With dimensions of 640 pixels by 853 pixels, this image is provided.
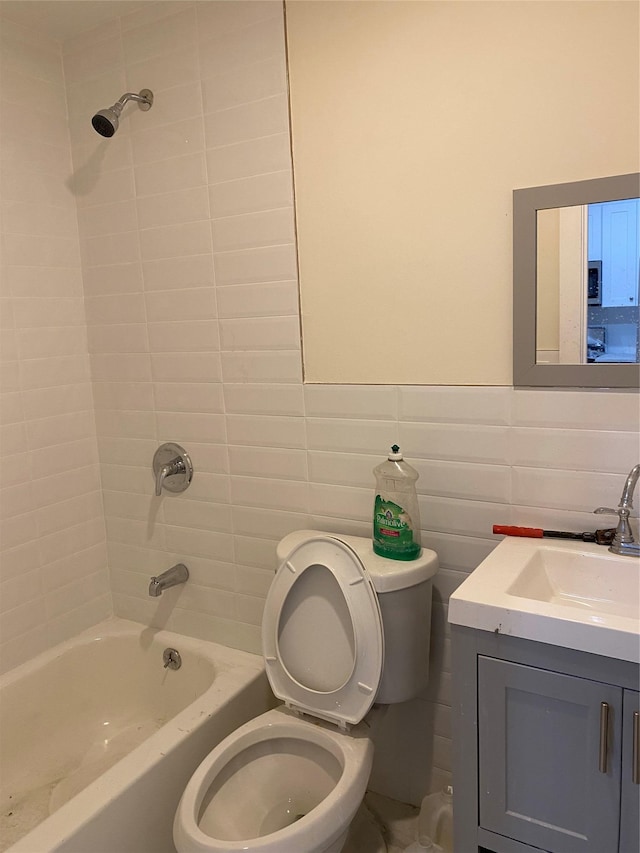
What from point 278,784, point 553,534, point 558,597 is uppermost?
point 553,534

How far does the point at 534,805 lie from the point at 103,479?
168 cm

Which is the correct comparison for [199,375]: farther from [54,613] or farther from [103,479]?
[54,613]

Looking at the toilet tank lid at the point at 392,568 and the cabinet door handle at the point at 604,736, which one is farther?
the toilet tank lid at the point at 392,568

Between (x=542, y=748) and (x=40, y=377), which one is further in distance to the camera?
(x=40, y=377)

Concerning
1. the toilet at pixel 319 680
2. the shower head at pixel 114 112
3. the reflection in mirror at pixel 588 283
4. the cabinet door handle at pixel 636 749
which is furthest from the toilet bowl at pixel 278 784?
the shower head at pixel 114 112

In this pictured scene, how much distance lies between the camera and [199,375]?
6.56 ft

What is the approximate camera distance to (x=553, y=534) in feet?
4.89

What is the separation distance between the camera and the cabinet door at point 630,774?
1.08m

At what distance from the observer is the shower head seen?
1814mm

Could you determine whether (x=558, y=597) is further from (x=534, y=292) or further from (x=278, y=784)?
(x=278, y=784)

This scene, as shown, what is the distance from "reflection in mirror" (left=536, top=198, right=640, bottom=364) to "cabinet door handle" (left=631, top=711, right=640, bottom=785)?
72 centimetres

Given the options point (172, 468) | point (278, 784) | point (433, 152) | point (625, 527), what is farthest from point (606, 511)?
point (172, 468)

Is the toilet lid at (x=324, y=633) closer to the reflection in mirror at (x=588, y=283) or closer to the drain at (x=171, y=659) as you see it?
the drain at (x=171, y=659)

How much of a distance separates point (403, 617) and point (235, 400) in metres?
0.81
